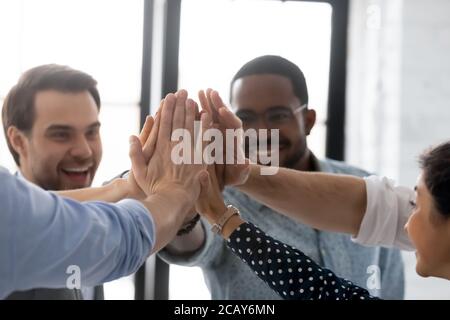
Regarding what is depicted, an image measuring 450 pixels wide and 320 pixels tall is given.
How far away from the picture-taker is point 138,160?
2.56 ft

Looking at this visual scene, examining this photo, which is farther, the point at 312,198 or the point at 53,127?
the point at 53,127

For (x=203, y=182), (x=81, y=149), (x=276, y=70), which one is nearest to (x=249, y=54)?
(x=276, y=70)

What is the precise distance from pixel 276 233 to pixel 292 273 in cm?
28

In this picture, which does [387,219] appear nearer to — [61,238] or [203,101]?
[203,101]

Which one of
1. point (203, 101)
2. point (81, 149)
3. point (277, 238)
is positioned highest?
point (203, 101)

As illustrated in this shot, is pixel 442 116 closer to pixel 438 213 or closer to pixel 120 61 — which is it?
pixel 120 61

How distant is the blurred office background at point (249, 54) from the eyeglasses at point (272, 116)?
1.03 ft

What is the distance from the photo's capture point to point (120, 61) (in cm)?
143

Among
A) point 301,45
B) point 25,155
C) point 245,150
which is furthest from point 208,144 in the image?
point 301,45

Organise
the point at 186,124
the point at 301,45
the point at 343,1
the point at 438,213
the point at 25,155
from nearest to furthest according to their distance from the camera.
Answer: the point at 438,213, the point at 186,124, the point at 25,155, the point at 301,45, the point at 343,1

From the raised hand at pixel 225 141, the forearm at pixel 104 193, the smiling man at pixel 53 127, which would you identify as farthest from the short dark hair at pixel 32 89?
the raised hand at pixel 225 141

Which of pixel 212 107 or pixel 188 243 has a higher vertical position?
pixel 212 107

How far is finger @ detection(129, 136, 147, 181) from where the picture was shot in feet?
2.55
